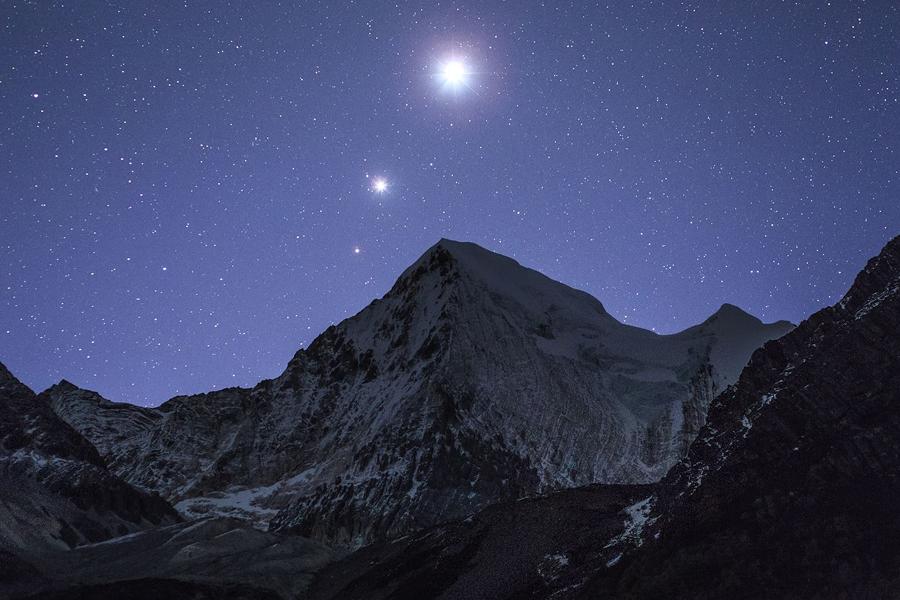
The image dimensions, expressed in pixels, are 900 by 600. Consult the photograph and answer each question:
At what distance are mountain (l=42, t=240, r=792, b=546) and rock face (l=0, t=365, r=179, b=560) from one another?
15.0m

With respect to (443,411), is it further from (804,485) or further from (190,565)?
(804,485)

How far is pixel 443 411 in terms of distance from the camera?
107 m

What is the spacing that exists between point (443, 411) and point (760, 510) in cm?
7263

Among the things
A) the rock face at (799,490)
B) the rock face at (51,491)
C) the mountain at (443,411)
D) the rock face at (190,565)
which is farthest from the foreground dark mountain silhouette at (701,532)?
the rock face at (51,491)

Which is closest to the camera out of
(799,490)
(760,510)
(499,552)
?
(799,490)

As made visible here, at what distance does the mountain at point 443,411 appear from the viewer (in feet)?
330

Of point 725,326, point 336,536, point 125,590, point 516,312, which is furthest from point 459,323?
point 125,590

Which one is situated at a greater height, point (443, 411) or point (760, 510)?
point (443, 411)

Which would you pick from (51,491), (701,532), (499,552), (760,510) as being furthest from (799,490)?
(51,491)

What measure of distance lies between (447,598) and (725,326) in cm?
10839

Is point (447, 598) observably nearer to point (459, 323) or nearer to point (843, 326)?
point (843, 326)

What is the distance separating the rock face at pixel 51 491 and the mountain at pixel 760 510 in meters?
53.9

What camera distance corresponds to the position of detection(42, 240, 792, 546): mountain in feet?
330

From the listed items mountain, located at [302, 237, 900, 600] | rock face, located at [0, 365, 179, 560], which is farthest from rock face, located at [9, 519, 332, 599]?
mountain, located at [302, 237, 900, 600]
